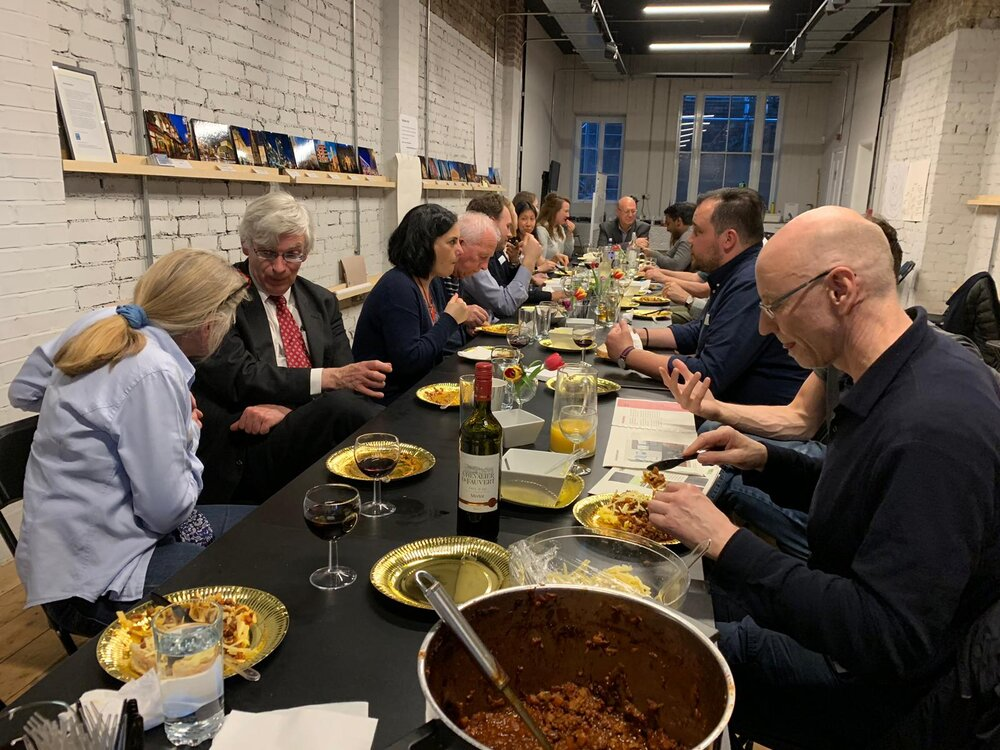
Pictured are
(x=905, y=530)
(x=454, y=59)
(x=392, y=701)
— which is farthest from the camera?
(x=454, y=59)

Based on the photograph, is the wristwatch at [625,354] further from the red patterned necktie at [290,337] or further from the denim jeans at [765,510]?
the red patterned necktie at [290,337]

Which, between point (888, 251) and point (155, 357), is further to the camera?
point (155, 357)

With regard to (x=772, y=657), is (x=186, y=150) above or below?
above

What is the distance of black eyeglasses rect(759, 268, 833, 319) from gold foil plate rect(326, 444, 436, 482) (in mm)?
857

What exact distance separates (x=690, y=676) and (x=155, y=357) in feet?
4.54

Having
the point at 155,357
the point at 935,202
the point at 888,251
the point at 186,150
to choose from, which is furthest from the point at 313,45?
the point at 935,202

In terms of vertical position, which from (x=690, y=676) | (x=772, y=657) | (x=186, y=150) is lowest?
(x=772, y=657)

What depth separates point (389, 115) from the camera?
258 inches

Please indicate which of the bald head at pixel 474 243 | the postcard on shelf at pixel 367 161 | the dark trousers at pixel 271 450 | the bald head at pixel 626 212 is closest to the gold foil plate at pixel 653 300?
the bald head at pixel 474 243

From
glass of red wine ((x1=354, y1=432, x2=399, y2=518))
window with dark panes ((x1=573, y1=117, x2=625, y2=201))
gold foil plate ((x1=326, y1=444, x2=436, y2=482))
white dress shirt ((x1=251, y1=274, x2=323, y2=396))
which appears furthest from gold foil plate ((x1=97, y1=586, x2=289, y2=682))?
window with dark panes ((x1=573, y1=117, x2=625, y2=201))

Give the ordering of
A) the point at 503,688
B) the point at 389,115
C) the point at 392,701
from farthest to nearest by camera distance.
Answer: the point at 389,115
the point at 392,701
the point at 503,688

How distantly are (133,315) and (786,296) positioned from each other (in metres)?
1.51

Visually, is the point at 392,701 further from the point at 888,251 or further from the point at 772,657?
the point at 888,251

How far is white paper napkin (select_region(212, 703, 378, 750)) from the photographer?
2.70ft
